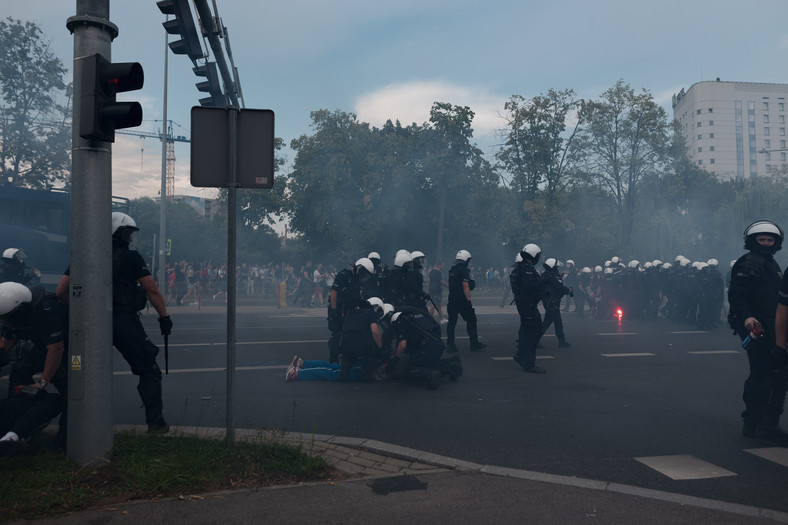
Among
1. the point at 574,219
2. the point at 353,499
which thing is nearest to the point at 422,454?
the point at 353,499

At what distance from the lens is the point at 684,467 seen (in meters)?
4.41

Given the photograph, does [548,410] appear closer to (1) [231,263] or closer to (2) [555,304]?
(1) [231,263]

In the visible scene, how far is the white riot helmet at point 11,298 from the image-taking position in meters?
4.41

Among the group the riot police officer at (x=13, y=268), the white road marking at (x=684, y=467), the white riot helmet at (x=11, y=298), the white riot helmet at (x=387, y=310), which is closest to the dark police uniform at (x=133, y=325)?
the white riot helmet at (x=11, y=298)

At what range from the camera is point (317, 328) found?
14.5 meters

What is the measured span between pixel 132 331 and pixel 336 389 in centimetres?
306

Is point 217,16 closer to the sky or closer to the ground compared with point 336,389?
closer to the sky

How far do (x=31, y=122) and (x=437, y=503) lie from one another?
20.8 metres

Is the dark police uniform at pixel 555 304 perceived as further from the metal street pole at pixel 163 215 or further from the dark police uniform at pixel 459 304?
the metal street pole at pixel 163 215

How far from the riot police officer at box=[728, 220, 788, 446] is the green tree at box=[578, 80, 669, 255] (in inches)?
1317

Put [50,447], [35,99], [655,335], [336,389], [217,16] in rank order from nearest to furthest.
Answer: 1. [50,447]
2. [336,389]
3. [217,16]
4. [655,335]
5. [35,99]

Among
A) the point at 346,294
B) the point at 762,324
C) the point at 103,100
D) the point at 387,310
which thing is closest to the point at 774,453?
the point at 762,324

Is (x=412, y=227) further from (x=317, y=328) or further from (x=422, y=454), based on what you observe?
A: (x=422, y=454)

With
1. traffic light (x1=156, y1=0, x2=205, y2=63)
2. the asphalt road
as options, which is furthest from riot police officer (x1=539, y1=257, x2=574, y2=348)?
traffic light (x1=156, y1=0, x2=205, y2=63)
